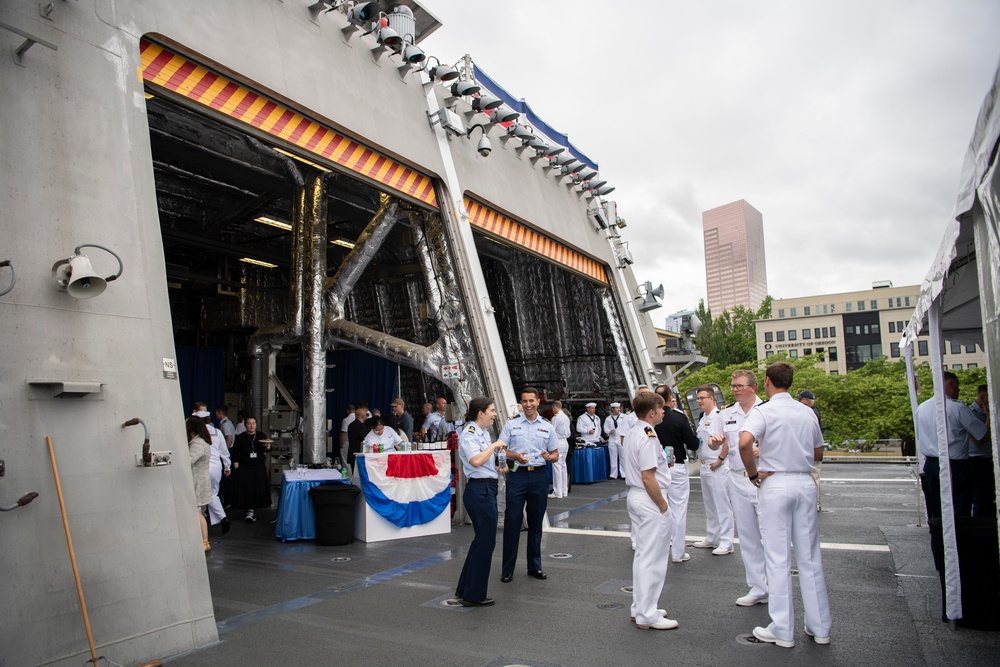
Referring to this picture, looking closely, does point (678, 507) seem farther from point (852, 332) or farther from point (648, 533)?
point (852, 332)

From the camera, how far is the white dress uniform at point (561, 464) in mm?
12750

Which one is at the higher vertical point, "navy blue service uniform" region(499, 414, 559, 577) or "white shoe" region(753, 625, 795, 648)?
"navy blue service uniform" region(499, 414, 559, 577)

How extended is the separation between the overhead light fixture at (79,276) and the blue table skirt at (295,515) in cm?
464

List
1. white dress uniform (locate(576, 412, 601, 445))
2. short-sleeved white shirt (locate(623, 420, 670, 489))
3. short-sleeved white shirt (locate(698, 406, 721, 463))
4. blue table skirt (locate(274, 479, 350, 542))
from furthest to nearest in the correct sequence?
white dress uniform (locate(576, 412, 601, 445)) < blue table skirt (locate(274, 479, 350, 542)) < short-sleeved white shirt (locate(698, 406, 721, 463)) < short-sleeved white shirt (locate(623, 420, 670, 489))

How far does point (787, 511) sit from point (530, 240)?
10.1 meters

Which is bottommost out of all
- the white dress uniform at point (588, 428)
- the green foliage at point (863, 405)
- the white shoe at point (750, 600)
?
the green foliage at point (863, 405)

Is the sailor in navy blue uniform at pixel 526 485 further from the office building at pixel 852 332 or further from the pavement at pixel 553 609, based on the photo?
the office building at pixel 852 332

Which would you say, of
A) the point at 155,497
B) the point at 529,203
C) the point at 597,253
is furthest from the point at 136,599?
the point at 597,253

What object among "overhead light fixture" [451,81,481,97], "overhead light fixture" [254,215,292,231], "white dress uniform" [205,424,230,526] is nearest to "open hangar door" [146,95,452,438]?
"overhead light fixture" [254,215,292,231]

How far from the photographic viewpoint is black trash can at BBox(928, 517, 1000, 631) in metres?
4.52

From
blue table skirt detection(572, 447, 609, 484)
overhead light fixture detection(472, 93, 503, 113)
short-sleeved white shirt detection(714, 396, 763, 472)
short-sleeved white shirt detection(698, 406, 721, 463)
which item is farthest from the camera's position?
blue table skirt detection(572, 447, 609, 484)

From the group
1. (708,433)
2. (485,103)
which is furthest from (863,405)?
(708,433)

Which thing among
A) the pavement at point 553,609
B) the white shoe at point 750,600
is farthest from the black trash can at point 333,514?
the white shoe at point 750,600

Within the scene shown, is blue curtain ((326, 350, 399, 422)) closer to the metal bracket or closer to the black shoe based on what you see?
the black shoe
